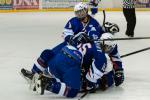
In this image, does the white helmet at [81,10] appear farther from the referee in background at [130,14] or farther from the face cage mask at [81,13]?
the referee in background at [130,14]

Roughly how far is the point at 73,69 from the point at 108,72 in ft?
1.22

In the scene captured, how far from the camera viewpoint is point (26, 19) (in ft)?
31.9

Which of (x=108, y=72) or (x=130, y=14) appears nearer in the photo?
(x=108, y=72)

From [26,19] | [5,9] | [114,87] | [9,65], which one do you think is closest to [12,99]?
[114,87]

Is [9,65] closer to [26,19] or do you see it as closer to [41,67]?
[41,67]

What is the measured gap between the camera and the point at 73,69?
374cm

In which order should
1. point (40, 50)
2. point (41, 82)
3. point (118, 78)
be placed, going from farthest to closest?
point (40, 50) < point (118, 78) < point (41, 82)

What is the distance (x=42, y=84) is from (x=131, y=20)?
414 centimetres

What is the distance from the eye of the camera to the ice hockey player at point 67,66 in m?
3.65

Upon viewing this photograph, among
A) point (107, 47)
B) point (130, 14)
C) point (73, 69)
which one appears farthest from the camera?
point (130, 14)

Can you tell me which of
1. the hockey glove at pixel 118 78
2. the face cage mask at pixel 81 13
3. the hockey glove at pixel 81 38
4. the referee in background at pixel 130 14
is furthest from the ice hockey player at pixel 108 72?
the referee in background at pixel 130 14

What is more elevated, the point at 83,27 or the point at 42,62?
the point at 83,27

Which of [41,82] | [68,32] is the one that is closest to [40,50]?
[68,32]

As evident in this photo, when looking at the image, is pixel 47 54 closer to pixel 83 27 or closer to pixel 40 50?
pixel 83 27
